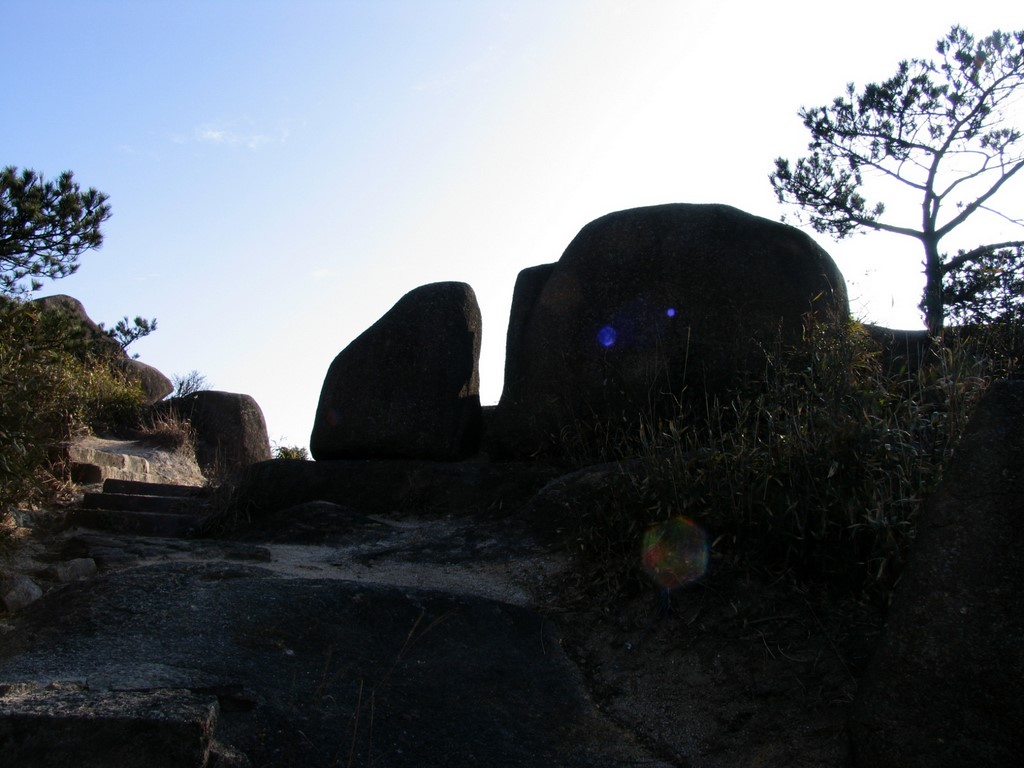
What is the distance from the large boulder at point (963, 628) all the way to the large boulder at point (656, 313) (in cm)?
365

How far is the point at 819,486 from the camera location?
14.5 feet

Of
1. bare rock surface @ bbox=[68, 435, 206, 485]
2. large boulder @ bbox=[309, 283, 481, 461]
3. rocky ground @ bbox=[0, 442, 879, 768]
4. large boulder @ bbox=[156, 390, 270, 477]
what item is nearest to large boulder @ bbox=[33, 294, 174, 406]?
large boulder @ bbox=[156, 390, 270, 477]

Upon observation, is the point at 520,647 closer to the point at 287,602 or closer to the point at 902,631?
the point at 287,602

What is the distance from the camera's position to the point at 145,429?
1114 centimetres

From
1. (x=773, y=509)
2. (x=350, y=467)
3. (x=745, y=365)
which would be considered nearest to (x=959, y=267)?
(x=745, y=365)

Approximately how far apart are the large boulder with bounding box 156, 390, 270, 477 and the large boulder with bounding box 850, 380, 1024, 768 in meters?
9.39

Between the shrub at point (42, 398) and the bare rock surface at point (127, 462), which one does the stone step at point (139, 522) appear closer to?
the shrub at point (42, 398)

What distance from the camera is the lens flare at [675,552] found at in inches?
177

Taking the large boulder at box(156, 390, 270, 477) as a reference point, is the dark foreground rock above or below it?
below

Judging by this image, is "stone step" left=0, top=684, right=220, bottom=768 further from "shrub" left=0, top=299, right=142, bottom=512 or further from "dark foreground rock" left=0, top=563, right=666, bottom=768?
"shrub" left=0, top=299, right=142, bottom=512

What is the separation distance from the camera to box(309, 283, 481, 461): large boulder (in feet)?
26.8

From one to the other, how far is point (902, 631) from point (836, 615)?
1.02 m

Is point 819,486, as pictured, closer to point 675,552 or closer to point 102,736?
point 675,552

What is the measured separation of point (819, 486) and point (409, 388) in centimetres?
444
